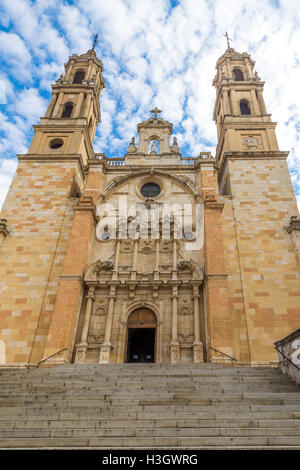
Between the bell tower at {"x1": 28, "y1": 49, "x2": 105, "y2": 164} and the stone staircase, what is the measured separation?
52.0ft

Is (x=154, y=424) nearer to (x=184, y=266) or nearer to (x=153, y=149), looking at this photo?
(x=184, y=266)

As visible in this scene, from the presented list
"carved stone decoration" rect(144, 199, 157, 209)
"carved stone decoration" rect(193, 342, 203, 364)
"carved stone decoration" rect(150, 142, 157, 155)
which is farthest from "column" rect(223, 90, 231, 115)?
"carved stone decoration" rect(193, 342, 203, 364)

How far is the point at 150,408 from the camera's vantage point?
23.2 feet

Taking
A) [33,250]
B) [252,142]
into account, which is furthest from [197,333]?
[252,142]

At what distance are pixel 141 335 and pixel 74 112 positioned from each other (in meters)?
17.4

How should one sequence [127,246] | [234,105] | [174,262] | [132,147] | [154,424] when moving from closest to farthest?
[154,424]
[174,262]
[127,246]
[132,147]
[234,105]

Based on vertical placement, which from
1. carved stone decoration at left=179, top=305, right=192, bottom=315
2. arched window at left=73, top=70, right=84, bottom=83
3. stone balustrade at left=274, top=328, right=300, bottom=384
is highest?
arched window at left=73, top=70, right=84, bottom=83

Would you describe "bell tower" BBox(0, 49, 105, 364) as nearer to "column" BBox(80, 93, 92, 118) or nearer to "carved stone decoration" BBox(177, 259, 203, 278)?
"column" BBox(80, 93, 92, 118)

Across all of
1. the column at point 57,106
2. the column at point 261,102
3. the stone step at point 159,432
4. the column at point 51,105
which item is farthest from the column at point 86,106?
the stone step at point 159,432

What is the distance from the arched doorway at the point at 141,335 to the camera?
1523cm

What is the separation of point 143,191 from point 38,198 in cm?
632

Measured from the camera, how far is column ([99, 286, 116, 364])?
46.1 feet

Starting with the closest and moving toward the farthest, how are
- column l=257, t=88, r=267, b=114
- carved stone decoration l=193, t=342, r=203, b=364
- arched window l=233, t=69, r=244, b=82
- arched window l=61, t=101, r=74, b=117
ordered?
carved stone decoration l=193, t=342, r=203, b=364, column l=257, t=88, r=267, b=114, arched window l=61, t=101, r=74, b=117, arched window l=233, t=69, r=244, b=82
